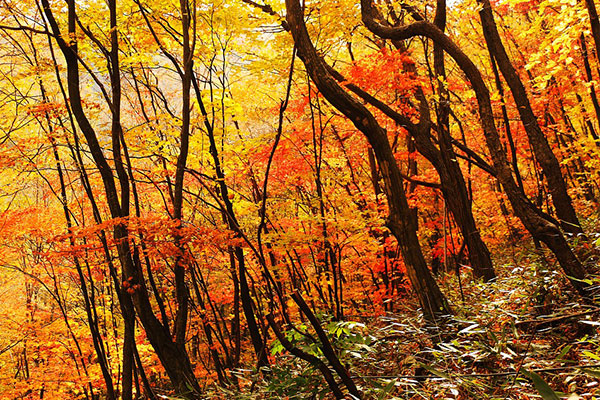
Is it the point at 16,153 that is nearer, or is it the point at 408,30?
the point at 408,30

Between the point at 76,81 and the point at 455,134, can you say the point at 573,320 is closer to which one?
the point at 76,81

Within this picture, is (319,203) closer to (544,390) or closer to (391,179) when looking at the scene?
(391,179)

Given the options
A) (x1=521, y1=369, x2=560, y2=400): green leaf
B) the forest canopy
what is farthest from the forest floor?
(x1=521, y1=369, x2=560, y2=400): green leaf

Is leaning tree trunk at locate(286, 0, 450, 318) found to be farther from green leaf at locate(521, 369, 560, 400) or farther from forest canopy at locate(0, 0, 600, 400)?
green leaf at locate(521, 369, 560, 400)

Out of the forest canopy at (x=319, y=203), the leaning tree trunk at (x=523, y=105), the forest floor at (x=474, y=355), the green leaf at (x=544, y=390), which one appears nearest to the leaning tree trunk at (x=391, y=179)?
the forest canopy at (x=319, y=203)

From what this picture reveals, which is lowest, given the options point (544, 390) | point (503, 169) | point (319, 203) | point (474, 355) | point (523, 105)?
point (474, 355)

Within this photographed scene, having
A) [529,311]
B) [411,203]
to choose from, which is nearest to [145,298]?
[529,311]

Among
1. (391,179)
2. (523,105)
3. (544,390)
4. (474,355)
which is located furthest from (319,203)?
(544,390)

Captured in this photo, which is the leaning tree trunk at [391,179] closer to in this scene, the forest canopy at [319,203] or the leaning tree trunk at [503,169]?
the forest canopy at [319,203]

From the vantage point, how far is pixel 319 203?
28.2ft

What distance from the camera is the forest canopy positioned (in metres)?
2.87

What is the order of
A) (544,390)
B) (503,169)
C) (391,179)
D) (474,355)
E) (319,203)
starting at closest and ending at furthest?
(544,390) < (474,355) < (391,179) < (503,169) < (319,203)

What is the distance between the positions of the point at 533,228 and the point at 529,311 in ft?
2.52

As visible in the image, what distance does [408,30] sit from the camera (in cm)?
462
